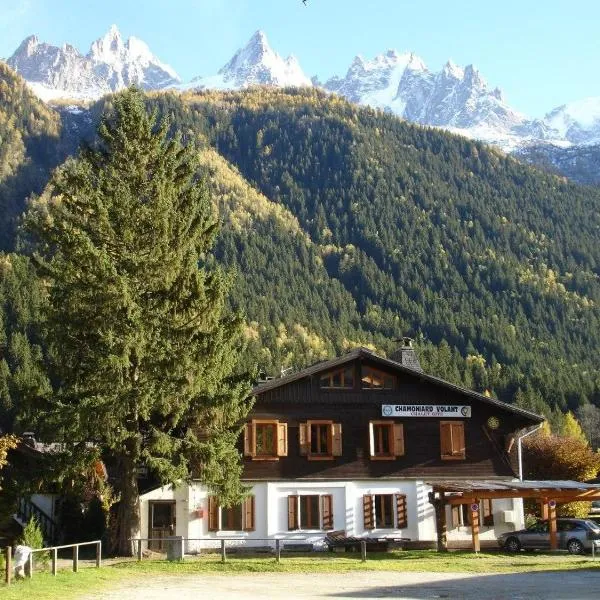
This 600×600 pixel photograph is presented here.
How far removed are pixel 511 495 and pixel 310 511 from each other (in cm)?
945

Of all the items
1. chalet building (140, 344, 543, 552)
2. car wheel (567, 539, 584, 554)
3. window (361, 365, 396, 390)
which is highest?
window (361, 365, 396, 390)

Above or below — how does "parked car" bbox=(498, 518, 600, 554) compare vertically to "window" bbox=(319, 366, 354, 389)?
below

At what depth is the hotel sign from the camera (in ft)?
148

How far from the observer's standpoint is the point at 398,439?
147 ft

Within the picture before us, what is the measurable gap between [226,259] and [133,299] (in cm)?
15521

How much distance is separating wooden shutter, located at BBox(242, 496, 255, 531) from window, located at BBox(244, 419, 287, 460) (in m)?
2.03

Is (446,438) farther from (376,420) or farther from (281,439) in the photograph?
(281,439)

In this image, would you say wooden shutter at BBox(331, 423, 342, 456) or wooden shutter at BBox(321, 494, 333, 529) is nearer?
wooden shutter at BBox(321, 494, 333, 529)

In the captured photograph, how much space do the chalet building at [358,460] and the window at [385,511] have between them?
0.15 ft

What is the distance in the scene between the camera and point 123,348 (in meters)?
32.2

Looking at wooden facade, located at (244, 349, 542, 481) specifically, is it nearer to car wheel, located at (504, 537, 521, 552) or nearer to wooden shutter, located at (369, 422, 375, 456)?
wooden shutter, located at (369, 422, 375, 456)

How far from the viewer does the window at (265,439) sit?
142 feet

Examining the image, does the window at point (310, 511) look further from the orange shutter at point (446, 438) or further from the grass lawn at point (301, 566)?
the orange shutter at point (446, 438)

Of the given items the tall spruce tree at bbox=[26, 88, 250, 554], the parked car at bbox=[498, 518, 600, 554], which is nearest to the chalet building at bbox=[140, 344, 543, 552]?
the parked car at bbox=[498, 518, 600, 554]
